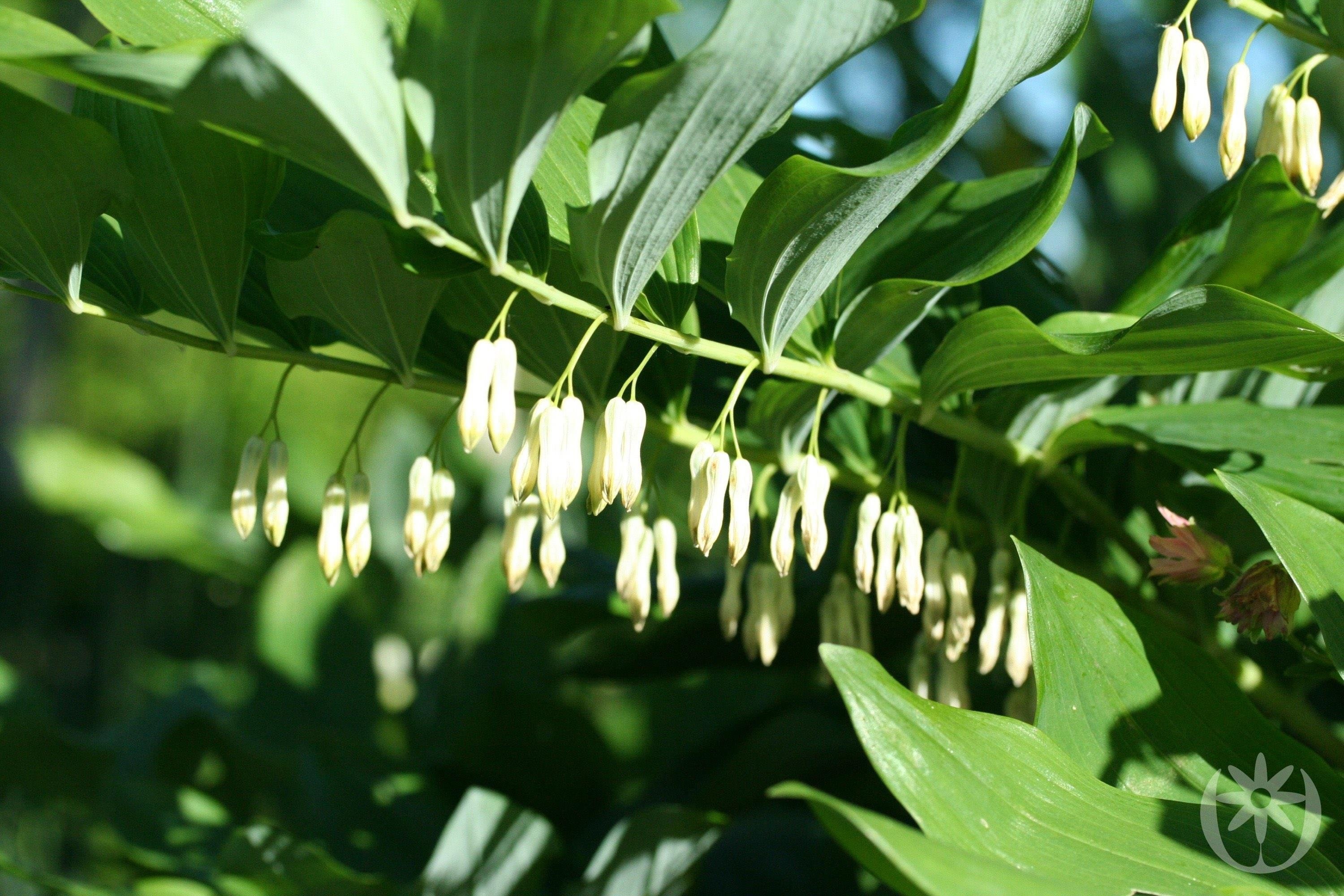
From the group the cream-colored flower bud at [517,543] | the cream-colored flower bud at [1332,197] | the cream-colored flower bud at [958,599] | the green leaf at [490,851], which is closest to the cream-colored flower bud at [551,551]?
the cream-colored flower bud at [517,543]

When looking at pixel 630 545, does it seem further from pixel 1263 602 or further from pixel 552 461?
pixel 1263 602

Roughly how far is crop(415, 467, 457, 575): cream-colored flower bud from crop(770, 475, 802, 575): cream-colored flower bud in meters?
0.15

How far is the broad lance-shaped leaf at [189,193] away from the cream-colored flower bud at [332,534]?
0.35 feet

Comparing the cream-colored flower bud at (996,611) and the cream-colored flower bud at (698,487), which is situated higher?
the cream-colored flower bud at (698,487)

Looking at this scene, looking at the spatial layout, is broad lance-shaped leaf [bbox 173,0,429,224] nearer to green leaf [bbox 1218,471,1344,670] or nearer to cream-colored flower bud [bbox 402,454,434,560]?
Answer: cream-colored flower bud [bbox 402,454,434,560]

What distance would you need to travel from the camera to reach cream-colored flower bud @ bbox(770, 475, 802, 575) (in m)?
0.50

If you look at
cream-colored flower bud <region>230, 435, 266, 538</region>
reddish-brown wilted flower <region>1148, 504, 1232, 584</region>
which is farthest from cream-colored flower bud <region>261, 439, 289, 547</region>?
reddish-brown wilted flower <region>1148, 504, 1232, 584</region>

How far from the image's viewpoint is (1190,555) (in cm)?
56

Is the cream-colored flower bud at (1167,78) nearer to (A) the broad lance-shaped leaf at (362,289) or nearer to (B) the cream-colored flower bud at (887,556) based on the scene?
(B) the cream-colored flower bud at (887,556)

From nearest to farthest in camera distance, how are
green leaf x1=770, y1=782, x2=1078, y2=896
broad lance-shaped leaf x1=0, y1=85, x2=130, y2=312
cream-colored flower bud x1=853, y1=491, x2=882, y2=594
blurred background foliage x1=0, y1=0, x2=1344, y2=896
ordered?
green leaf x1=770, y1=782, x2=1078, y2=896
broad lance-shaped leaf x1=0, y1=85, x2=130, y2=312
cream-colored flower bud x1=853, y1=491, x2=882, y2=594
blurred background foliage x1=0, y1=0, x2=1344, y2=896

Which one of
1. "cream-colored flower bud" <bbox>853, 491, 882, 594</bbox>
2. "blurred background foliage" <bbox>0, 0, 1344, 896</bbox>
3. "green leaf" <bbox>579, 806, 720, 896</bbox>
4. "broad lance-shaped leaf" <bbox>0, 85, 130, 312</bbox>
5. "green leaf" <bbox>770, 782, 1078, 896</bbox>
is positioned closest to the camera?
"green leaf" <bbox>770, 782, 1078, 896</bbox>

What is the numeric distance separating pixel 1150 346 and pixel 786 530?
0.18 metres

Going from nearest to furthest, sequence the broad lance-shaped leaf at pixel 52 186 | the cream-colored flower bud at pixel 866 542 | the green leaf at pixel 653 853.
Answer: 1. the broad lance-shaped leaf at pixel 52 186
2. the cream-colored flower bud at pixel 866 542
3. the green leaf at pixel 653 853

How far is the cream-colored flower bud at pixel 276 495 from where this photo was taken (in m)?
0.49
